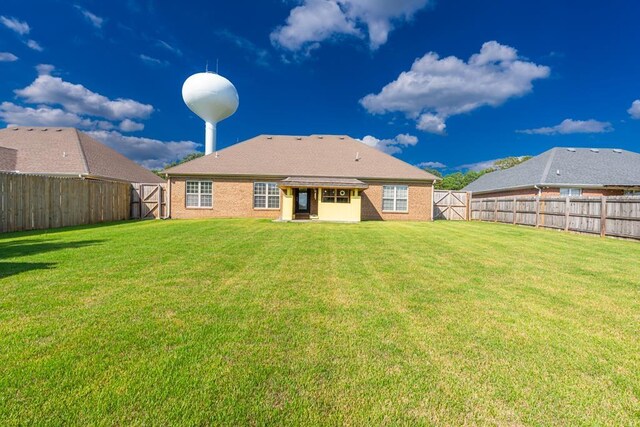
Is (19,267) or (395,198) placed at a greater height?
(395,198)

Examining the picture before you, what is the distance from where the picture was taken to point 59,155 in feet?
65.8

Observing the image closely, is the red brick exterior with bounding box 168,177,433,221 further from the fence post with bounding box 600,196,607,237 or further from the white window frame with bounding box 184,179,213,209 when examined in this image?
the fence post with bounding box 600,196,607,237

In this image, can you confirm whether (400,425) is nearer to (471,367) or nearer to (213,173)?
(471,367)

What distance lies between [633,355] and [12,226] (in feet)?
52.9

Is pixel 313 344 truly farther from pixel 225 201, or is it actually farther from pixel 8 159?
pixel 8 159

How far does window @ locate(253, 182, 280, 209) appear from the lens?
2006 cm

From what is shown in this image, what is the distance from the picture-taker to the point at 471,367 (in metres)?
2.66

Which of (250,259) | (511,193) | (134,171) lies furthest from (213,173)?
(511,193)

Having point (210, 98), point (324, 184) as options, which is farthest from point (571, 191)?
point (210, 98)

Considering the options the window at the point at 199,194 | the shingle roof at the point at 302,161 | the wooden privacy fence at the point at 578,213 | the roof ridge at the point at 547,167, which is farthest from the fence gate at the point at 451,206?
the window at the point at 199,194

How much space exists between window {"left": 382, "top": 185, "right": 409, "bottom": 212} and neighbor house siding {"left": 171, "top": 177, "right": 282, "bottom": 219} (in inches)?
288

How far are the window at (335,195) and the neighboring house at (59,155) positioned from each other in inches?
580

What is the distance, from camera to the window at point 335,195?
18.2 m

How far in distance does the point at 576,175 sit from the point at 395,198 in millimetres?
13759
